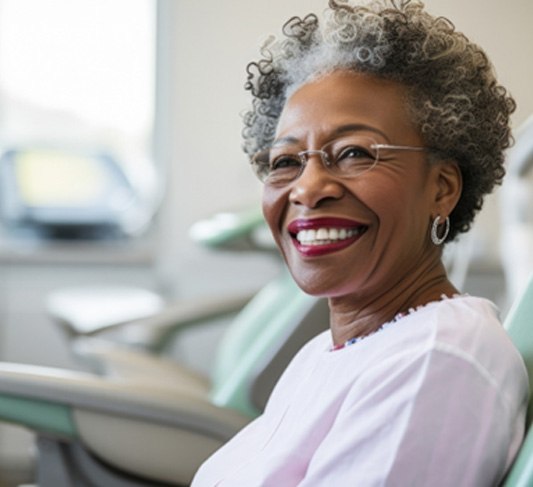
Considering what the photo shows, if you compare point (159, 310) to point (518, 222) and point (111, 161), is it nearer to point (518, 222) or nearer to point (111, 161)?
point (518, 222)

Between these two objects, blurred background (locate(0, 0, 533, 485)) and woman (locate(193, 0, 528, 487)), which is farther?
blurred background (locate(0, 0, 533, 485))

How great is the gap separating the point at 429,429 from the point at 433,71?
39cm

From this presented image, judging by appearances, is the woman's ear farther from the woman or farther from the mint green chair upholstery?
the mint green chair upholstery

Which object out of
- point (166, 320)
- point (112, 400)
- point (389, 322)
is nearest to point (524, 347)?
point (389, 322)

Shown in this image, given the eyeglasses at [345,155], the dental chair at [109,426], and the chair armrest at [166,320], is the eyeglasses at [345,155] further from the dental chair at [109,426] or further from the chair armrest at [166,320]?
the chair armrest at [166,320]

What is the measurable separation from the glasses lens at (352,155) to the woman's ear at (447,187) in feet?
0.27

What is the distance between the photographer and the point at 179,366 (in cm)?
251

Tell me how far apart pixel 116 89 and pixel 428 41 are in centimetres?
289

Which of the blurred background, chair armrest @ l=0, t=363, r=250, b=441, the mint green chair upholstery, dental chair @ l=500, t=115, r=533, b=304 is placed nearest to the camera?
the mint green chair upholstery

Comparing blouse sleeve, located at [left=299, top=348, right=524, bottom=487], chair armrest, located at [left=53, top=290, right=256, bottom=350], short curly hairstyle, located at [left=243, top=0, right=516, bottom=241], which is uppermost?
short curly hairstyle, located at [left=243, top=0, right=516, bottom=241]

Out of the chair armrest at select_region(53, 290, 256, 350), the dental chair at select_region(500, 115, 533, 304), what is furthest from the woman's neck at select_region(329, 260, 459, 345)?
the chair armrest at select_region(53, 290, 256, 350)

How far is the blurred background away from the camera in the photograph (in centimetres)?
339

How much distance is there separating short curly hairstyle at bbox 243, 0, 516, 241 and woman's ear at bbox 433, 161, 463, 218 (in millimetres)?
12

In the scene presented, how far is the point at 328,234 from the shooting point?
3.40 ft
